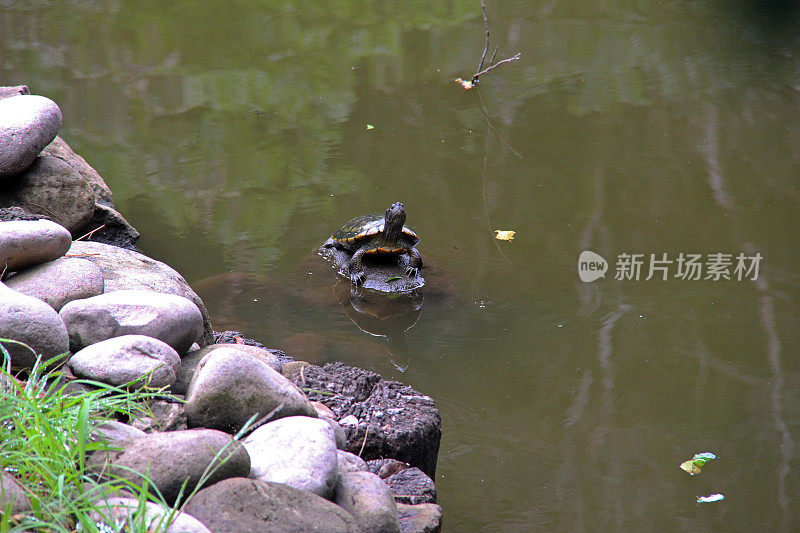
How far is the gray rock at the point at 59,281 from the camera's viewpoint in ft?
9.30

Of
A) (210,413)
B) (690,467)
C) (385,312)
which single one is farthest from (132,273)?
(690,467)

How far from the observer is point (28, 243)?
2.87m

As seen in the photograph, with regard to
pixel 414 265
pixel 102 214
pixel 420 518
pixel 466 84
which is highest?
pixel 420 518

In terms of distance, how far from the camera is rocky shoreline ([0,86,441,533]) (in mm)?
2004

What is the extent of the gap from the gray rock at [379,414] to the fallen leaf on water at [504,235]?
2.67m

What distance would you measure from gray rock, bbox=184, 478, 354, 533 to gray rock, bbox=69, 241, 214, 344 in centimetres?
150

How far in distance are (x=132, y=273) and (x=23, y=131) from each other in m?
1.24

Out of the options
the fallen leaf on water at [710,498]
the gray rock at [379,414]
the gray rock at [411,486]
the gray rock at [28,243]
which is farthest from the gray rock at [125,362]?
the fallen leaf on water at [710,498]

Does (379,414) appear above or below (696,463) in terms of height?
Answer: above

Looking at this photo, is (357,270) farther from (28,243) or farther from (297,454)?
(297,454)

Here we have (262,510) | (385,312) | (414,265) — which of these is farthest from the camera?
(414,265)

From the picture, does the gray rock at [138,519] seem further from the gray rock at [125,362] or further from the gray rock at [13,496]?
the gray rock at [125,362]

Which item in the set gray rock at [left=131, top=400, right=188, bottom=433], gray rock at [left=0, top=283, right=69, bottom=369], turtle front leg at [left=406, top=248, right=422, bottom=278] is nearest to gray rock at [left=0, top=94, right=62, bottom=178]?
gray rock at [left=0, top=283, right=69, bottom=369]

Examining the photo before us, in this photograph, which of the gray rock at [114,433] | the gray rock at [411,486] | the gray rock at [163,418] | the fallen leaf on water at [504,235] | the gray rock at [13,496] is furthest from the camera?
the fallen leaf on water at [504,235]
